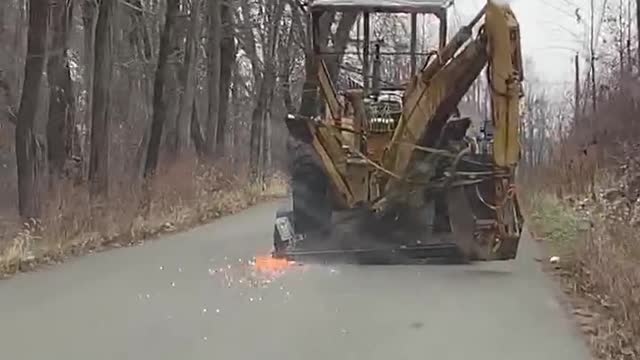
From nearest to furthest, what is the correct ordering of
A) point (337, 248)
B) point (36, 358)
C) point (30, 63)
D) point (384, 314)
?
point (36, 358), point (384, 314), point (337, 248), point (30, 63)

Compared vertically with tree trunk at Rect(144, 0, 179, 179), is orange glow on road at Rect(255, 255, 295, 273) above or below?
below

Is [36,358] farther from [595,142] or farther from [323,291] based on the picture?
[595,142]

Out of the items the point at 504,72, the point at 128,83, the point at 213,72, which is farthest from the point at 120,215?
the point at 128,83

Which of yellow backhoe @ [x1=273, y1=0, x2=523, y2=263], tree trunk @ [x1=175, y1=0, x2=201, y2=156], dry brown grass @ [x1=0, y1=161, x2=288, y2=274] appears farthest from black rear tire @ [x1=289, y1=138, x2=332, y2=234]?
tree trunk @ [x1=175, y1=0, x2=201, y2=156]

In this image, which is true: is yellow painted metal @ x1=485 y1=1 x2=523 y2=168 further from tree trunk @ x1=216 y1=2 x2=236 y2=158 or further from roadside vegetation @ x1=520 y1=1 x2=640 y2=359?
tree trunk @ x1=216 y1=2 x2=236 y2=158

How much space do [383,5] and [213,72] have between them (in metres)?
22.0

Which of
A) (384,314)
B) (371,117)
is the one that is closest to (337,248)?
(371,117)

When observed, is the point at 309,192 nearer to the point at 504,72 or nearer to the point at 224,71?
the point at 504,72

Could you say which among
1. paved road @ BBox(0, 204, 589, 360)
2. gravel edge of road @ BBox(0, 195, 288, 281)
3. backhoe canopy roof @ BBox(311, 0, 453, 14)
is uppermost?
backhoe canopy roof @ BBox(311, 0, 453, 14)

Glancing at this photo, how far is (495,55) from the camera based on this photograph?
15.2 metres

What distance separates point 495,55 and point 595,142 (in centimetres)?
1187

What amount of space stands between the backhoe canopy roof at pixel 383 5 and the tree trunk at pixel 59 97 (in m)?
9.51

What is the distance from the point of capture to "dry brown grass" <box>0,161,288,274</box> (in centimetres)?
1748

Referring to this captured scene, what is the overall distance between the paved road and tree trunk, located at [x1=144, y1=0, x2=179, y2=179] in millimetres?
13207
